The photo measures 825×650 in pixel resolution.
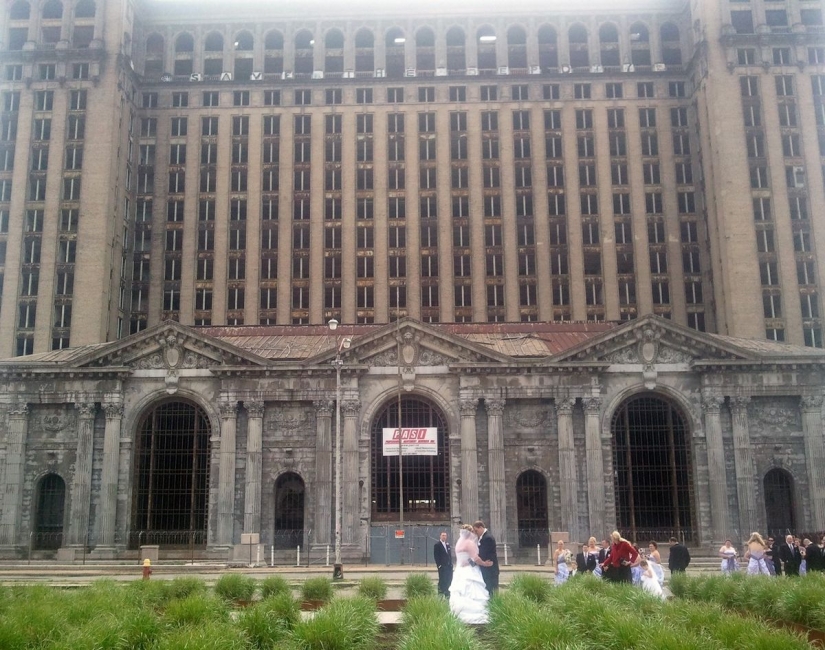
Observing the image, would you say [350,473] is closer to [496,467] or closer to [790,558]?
[496,467]

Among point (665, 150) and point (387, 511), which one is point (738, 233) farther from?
point (387, 511)

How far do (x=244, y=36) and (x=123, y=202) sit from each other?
21.8 meters

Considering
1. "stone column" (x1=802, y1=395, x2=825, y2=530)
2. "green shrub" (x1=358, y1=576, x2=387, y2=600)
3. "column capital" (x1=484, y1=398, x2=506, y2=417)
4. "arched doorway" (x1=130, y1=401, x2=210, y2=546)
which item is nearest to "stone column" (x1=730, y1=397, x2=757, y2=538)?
"stone column" (x1=802, y1=395, x2=825, y2=530)

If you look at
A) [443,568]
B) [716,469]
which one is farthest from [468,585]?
[716,469]

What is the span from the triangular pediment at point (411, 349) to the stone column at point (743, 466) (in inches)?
638

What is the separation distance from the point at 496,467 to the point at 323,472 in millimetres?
10815

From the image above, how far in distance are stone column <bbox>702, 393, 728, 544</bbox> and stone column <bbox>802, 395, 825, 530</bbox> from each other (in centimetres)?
520

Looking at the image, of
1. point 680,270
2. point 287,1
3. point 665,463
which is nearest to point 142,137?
point 287,1

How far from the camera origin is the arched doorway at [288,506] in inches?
2146

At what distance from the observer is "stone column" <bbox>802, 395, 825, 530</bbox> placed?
54.2 metres

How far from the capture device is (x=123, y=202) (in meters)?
84.0

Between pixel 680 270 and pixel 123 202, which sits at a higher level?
pixel 123 202

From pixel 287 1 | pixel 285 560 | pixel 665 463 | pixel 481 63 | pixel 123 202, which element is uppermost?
pixel 287 1

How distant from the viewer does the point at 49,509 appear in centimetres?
5662
